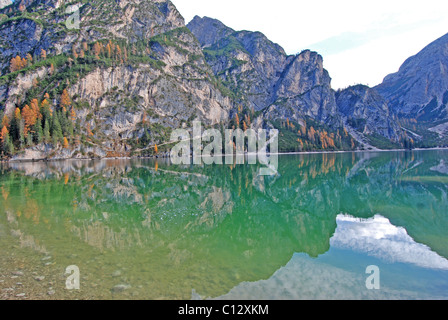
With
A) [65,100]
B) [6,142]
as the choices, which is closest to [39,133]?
[6,142]

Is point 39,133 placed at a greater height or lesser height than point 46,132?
lesser

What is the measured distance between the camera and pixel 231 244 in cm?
1589

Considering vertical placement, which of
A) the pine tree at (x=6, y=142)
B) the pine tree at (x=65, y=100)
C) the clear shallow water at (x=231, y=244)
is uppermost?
the pine tree at (x=65, y=100)

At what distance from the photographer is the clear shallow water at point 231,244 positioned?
1060 cm

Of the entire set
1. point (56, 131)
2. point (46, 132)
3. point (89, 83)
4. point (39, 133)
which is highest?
point (89, 83)

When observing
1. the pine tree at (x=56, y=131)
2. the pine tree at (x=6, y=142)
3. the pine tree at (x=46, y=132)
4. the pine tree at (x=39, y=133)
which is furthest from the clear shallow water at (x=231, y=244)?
the pine tree at (x=56, y=131)

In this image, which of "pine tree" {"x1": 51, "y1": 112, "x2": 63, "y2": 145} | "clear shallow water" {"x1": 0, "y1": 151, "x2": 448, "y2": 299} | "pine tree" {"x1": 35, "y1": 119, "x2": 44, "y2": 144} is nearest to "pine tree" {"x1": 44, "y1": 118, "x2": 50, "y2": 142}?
"pine tree" {"x1": 35, "y1": 119, "x2": 44, "y2": 144}

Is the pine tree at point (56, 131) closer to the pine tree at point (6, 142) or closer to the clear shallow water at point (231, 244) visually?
the pine tree at point (6, 142)

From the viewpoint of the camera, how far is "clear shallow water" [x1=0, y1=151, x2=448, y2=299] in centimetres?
1060

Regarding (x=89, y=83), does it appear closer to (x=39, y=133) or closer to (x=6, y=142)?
(x=39, y=133)

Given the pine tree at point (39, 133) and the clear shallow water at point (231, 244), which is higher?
the pine tree at point (39, 133)

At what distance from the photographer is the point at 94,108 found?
157 meters

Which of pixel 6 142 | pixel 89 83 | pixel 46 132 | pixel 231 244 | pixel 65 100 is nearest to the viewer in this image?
pixel 231 244
